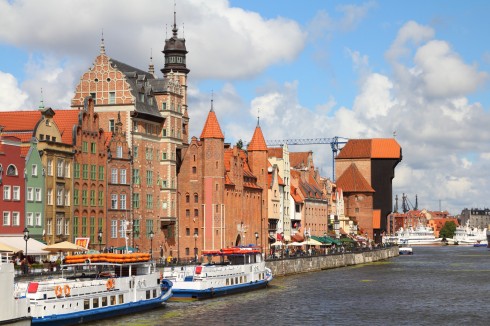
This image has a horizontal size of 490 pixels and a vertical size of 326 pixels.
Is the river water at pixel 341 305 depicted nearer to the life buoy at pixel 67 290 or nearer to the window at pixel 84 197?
the life buoy at pixel 67 290

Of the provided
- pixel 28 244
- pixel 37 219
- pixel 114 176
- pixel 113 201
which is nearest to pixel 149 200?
pixel 113 201

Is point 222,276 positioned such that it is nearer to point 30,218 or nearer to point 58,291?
point 30,218

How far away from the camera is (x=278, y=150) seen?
184 m

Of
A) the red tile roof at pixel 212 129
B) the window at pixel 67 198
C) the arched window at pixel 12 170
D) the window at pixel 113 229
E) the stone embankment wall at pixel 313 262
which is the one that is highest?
the red tile roof at pixel 212 129

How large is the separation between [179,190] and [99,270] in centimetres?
6121

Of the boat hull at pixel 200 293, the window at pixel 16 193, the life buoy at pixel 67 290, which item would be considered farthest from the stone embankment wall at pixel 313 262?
the life buoy at pixel 67 290

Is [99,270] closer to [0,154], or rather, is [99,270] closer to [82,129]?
[0,154]

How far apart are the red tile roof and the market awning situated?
44.3 metres

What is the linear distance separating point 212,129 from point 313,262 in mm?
26609

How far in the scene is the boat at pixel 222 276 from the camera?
9000cm

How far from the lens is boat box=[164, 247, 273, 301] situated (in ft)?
295

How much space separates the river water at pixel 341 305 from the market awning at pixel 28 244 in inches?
554

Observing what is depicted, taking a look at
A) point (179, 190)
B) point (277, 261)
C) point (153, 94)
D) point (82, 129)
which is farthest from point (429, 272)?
point (82, 129)

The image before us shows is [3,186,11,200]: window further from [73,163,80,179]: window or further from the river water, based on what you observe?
the river water
